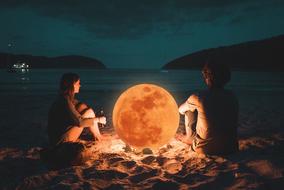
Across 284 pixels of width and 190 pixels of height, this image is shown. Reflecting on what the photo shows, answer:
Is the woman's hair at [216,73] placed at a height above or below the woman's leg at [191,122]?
above

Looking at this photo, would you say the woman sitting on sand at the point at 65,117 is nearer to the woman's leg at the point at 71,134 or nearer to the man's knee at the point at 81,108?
the woman's leg at the point at 71,134

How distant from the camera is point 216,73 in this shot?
543 cm

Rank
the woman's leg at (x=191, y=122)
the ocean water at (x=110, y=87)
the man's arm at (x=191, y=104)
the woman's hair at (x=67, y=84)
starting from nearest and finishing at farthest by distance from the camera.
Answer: the man's arm at (x=191, y=104), the woman's hair at (x=67, y=84), the woman's leg at (x=191, y=122), the ocean water at (x=110, y=87)

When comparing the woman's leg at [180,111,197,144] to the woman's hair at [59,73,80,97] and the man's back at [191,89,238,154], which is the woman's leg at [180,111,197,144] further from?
the woman's hair at [59,73,80,97]

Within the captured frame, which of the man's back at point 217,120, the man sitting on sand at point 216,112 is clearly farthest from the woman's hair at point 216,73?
the man's back at point 217,120

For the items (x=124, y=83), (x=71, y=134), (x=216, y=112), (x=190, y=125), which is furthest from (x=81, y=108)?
(x=124, y=83)

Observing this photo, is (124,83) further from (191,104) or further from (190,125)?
(191,104)

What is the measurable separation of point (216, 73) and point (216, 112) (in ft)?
2.39

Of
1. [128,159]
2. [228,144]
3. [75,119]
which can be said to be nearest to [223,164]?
[228,144]

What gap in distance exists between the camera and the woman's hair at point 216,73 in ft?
17.8

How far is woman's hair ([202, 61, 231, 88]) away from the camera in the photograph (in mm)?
5426

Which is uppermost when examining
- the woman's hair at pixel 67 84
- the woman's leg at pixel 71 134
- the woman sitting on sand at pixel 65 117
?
the woman's hair at pixel 67 84

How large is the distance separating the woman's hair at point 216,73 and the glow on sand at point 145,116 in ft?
3.06

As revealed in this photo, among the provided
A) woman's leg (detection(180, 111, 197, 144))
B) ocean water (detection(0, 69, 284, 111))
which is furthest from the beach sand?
ocean water (detection(0, 69, 284, 111))
